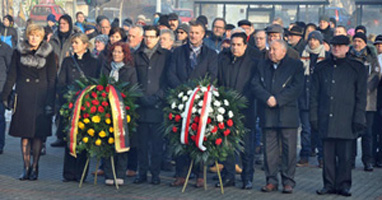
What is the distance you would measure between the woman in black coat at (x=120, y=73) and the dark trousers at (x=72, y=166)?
1.36 feet

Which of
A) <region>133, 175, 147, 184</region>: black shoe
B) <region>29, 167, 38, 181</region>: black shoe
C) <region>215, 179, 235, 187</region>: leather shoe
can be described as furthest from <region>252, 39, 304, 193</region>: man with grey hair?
<region>29, 167, 38, 181</region>: black shoe

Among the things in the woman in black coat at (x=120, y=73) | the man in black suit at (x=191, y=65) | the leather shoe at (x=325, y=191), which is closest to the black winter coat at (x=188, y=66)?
the man in black suit at (x=191, y=65)

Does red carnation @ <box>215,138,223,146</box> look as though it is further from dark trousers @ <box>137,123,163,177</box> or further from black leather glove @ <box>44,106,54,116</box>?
black leather glove @ <box>44,106,54,116</box>

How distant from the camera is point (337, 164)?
397 inches

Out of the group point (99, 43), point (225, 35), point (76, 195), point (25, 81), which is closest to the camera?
point (76, 195)

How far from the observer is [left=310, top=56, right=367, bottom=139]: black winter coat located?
9.84 metres

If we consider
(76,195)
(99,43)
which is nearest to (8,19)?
(99,43)

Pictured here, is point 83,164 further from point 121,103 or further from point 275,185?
point 275,185

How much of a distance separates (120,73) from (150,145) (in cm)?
112

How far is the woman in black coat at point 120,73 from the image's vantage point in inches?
404

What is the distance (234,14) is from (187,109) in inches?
1014

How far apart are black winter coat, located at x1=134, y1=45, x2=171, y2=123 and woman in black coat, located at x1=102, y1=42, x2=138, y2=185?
181 mm

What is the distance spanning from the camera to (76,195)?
375 inches

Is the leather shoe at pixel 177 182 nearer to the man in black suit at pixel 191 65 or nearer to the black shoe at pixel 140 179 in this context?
the man in black suit at pixel 191 65
